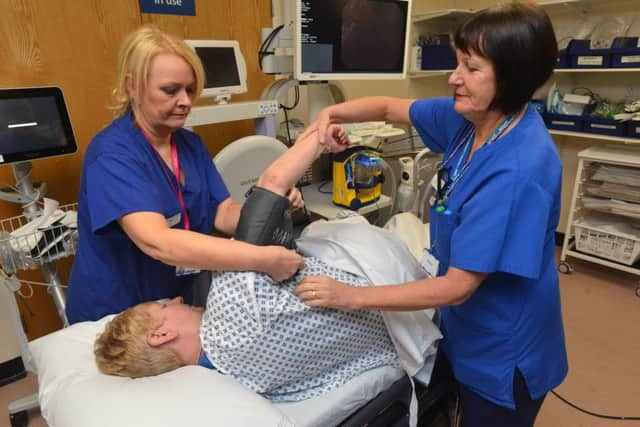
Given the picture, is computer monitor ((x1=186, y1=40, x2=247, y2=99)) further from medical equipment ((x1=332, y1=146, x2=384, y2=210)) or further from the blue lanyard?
the blue lanyard

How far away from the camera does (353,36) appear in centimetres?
211

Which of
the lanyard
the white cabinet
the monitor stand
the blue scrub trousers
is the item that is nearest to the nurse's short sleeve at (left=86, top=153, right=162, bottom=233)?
the lanyard

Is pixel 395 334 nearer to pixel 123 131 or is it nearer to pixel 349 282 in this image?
pixel 349 282

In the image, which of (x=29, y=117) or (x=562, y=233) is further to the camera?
(x=562, y=233)

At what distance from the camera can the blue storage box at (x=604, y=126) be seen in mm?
2604

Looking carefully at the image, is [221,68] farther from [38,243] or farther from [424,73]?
[424,73]

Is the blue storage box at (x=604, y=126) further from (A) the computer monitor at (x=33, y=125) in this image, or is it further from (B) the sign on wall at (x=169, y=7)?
(A) the computer monitor at (x=33, y=125)

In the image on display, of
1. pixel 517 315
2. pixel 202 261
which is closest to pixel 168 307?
pixel 202 261

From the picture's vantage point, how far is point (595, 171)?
280 centimetres

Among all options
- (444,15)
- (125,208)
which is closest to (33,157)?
(125,208)

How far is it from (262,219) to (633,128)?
2.62 meters

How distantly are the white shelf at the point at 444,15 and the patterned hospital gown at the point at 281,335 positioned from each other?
260 centimetres

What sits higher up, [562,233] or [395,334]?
[395,334]

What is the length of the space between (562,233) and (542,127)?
2.77 meters
